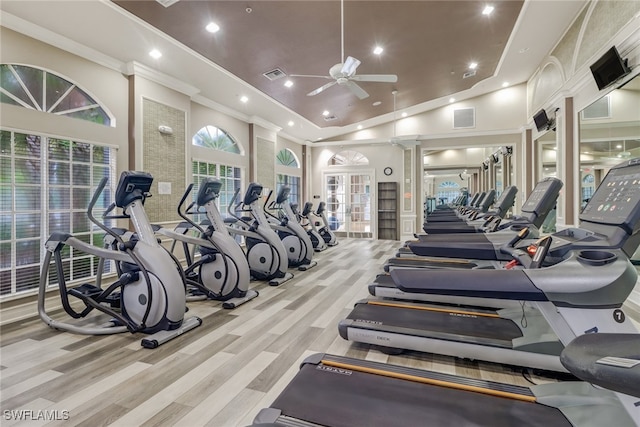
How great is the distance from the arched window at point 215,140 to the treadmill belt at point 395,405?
5.68 metres

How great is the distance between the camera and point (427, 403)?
1.51m

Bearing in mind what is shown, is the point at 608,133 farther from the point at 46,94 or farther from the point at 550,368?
the point at 46,94

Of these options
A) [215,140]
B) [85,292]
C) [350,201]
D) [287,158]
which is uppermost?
[287,158]

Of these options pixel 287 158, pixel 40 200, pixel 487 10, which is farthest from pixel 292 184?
pixel 40 200

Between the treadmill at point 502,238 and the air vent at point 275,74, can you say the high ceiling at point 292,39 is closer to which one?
the air vent at point 275,74

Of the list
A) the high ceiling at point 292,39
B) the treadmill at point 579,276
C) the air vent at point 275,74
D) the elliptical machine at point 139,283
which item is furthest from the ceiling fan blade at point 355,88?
the treadmill at point 579,276

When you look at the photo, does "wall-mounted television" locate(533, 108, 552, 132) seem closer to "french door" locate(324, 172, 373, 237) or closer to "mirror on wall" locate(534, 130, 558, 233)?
"mirror on wall" locate(534, 130, 558, 233)

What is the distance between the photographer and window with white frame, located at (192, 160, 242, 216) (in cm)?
634

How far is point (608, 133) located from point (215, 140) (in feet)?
21.7

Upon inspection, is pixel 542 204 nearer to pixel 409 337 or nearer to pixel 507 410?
pixel 409 337

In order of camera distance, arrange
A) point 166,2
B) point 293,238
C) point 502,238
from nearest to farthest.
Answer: point 502,238 → point 166,2 → point 293,238

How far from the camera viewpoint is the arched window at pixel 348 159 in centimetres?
1038

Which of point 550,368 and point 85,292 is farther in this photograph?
point 85,292

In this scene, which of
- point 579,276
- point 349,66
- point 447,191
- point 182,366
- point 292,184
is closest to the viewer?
point 579,276
